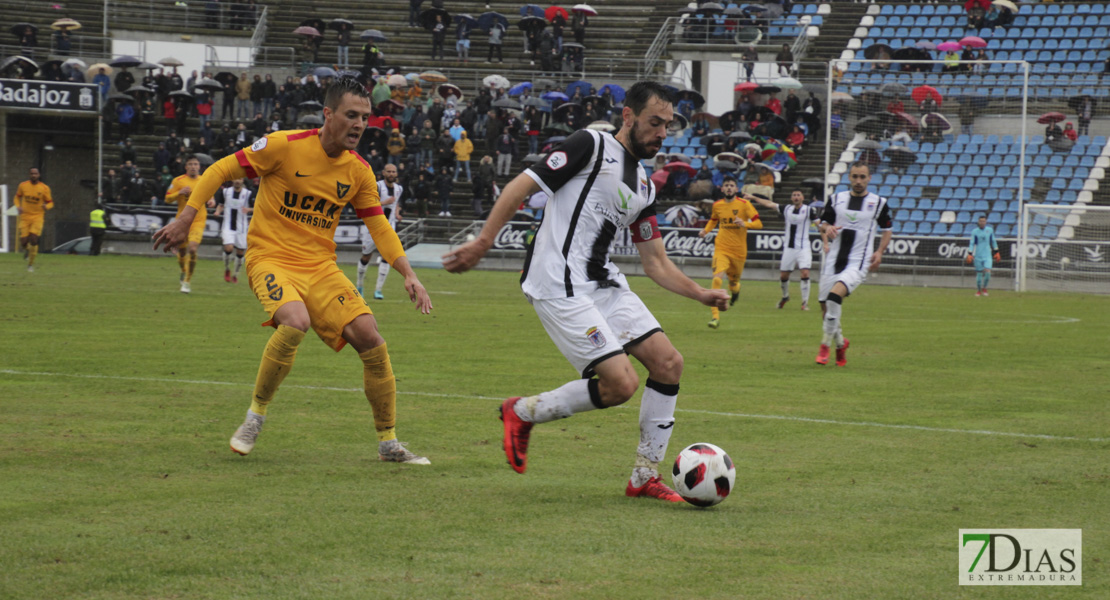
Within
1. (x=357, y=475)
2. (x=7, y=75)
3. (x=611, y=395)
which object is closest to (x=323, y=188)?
(x=357, y=475)

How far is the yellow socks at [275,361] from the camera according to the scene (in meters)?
7.11

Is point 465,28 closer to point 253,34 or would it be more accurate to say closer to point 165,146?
point 253,34

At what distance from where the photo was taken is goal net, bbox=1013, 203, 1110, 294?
32.0 meters

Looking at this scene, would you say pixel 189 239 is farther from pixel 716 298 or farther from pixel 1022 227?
pixel 1022 227

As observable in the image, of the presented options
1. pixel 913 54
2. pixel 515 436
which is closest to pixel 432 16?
pixel 913 54

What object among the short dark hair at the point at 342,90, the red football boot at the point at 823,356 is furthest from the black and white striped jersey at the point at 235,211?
the short dark hair at the point at 342,90

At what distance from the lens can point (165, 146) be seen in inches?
1561

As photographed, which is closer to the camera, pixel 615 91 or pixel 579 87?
pixel 615 91

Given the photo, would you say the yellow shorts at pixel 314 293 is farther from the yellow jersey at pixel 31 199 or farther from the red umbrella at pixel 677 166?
the red umbrella at pixel 677 166

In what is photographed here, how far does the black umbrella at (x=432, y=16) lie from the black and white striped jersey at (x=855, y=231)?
109 feet

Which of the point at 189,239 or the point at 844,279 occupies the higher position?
the point at 189,239

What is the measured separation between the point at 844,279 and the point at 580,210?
894 centimetres

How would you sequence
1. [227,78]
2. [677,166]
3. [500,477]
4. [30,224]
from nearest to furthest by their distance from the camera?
1. [500,477]
2. [30,224]
3. [677,166]
4. [227,78]

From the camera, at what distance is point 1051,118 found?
116 feet
